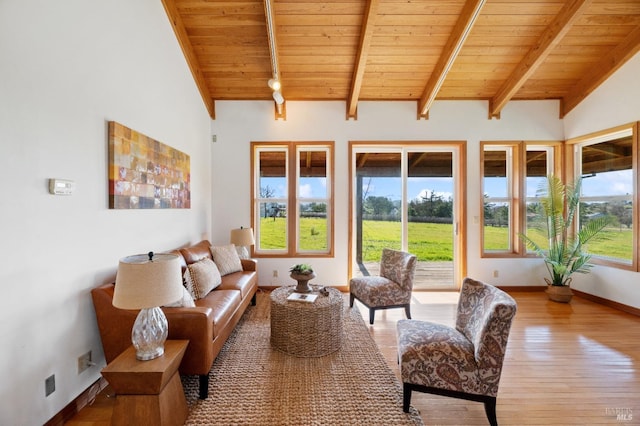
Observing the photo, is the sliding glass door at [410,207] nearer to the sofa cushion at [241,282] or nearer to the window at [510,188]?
the window at [510,188]

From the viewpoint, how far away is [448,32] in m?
3.37

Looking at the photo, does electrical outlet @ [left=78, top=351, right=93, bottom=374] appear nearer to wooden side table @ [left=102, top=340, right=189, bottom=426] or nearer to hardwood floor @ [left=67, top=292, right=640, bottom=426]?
hardwood floor @ [left=67, top=292, right=640, bottom=426]

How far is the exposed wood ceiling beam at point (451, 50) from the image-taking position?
2914 mm

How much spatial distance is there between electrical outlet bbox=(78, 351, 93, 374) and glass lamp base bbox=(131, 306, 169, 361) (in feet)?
2.10

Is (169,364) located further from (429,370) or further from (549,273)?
(549,273)

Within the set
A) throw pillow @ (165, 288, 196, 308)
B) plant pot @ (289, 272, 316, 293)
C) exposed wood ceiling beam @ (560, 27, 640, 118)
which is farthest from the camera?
exposed wood ceiling beam @ (560, 27, 640, 118)

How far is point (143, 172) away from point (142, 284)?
156 centimetres

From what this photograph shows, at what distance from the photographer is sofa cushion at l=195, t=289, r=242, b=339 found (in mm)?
2196

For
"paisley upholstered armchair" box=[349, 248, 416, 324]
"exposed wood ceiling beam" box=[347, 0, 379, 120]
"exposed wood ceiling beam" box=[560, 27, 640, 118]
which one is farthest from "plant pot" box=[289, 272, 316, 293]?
"exposed wood ceiling beam" box=[560, 27, 640, 118]

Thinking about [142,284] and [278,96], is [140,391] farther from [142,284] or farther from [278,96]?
[278,96]

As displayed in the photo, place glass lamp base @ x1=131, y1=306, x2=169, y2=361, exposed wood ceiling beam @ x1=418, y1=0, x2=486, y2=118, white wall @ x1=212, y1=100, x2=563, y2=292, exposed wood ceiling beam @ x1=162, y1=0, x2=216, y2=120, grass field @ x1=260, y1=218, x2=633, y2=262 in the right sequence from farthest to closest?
grass field @ x1=260, y1=218, x2=633, y2=262 < white wall @ x1=212, y1=100, x2=563, y2=292 < exposed wood ceiling beam @ x1=162, y1=0, x2=216, y2=120 < exposed wood ceiling beam @ x1=418, y1=0, x2=486, y2=118 < glass lamp base @ x1=131, y1=306, x2=169, y2=361

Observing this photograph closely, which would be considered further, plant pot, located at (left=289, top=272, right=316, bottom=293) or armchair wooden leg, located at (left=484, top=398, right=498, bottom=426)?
plant pot, located at (left=289, top=272, right=316, bottom=293)

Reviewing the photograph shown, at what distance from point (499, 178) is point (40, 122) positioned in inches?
221

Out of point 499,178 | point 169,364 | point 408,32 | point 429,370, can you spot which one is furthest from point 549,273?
point 169,364
